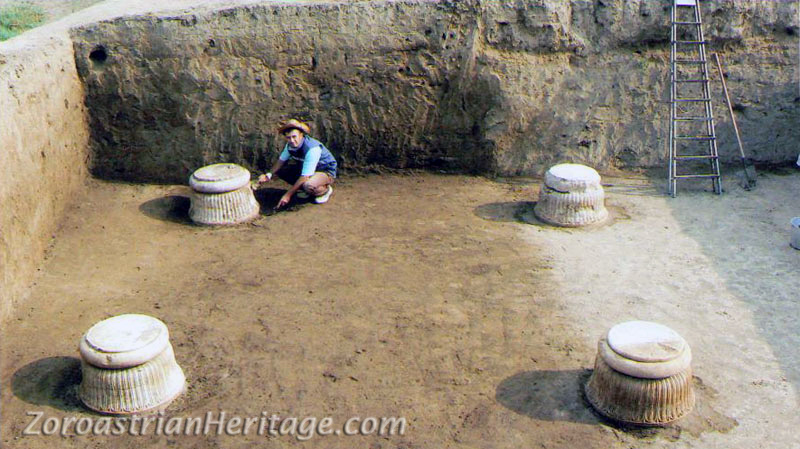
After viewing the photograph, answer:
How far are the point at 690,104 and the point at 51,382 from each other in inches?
314

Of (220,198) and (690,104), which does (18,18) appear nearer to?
(220,198)

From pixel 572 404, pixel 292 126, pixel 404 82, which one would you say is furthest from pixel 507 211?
pixel 572 404

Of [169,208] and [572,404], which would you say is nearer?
[572,404]

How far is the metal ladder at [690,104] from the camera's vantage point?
33.8 feet

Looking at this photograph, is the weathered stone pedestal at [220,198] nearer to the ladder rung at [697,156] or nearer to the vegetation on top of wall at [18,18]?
the vegetation on top of wall at [18,18]

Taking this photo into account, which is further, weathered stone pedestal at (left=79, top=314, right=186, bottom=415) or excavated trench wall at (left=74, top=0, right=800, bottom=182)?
excavated trench wall at (left=74, top=0, right=800, bottom=182)

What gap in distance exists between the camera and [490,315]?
25.0 ft

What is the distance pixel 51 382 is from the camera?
6.69m

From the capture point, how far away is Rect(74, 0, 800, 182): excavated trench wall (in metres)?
10.1

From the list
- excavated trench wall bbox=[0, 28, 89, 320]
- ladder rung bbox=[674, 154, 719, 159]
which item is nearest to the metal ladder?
ladder rung bbox=[674, 154, 719, 159]

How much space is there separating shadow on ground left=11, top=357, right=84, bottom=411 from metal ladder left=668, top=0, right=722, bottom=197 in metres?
7.00

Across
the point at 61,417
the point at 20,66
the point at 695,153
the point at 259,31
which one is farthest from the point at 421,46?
the point at 61,417

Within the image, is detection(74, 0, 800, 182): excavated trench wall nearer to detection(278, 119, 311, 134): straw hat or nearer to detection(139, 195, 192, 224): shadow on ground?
detection(139, 195, 192, 224): shadow on ground

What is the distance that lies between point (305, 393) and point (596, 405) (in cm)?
219
